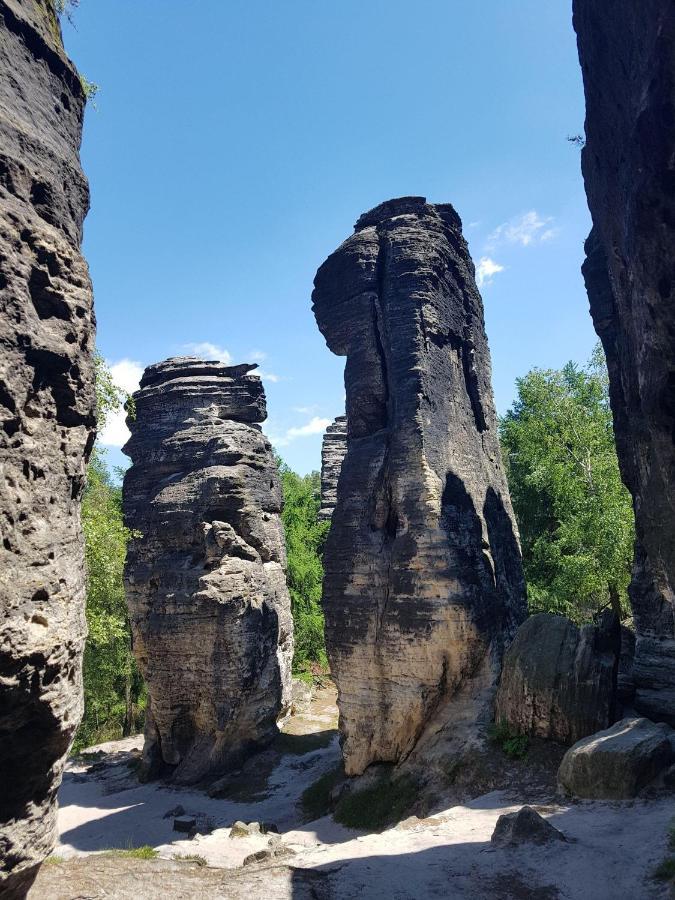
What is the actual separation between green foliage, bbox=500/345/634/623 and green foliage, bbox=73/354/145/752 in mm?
16286

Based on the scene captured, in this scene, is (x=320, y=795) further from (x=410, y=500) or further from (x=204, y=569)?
(x=410, y=500)

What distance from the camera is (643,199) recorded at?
551cm

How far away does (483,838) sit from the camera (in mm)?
9555

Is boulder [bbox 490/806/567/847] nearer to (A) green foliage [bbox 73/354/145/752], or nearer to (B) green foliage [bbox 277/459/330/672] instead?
(A) green foliage [bbox 73/354/145/752]

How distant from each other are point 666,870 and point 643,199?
796 centimetres

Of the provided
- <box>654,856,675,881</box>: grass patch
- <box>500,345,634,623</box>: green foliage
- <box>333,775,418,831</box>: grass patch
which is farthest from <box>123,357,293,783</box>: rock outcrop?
<box>654,856,675,881</box>: grass patch

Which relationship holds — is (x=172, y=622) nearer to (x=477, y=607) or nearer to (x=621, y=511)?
(x=477, y=607)

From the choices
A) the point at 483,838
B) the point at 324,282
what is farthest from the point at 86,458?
the point at 324,282

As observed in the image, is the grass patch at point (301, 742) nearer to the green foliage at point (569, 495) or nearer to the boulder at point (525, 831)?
the green foliage at point (569, 495)

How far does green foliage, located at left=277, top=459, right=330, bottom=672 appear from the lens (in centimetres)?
3159

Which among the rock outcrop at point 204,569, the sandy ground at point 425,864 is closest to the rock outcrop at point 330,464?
the rock outcrop at point 204,569

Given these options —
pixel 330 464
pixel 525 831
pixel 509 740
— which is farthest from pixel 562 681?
pixel 330 464

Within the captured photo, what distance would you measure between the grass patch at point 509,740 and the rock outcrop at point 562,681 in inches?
4.3

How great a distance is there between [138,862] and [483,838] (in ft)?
17.8
